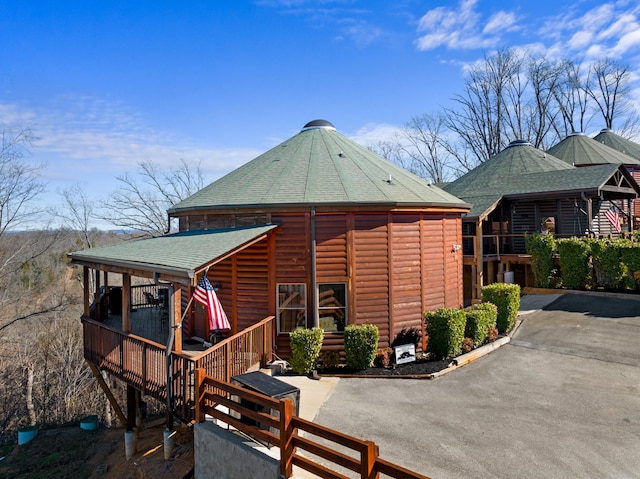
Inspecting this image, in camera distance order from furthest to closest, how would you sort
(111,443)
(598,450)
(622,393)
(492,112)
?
1. (492,112)
2. (111,443)
3. (622,393)
4. (598,450)

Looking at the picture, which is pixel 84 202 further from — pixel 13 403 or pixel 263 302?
pixel 263 302

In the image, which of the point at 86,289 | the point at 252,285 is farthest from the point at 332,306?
the point at 86,289

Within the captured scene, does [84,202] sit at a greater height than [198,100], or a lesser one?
lesser

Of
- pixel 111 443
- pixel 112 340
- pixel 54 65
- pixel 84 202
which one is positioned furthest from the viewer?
pixel 84 202

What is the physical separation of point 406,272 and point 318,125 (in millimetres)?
7133

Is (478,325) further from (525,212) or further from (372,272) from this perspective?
(525,212)

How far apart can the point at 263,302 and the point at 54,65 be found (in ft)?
51.1

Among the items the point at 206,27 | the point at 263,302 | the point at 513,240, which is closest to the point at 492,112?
the point at 513,240

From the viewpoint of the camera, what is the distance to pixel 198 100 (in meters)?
21.8

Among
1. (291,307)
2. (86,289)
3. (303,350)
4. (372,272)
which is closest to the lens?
(303,350)

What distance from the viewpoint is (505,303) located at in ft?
40.6

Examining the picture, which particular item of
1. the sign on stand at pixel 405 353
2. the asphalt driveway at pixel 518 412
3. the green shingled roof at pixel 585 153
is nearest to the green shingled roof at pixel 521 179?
the green shingled roof at pixel 585 153

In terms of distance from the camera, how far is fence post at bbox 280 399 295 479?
523cm

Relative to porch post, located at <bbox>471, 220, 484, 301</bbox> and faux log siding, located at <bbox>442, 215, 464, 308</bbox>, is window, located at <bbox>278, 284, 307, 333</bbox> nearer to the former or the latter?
faux log siding, located at <bbox>442, 215, 464, 308</bbox>
